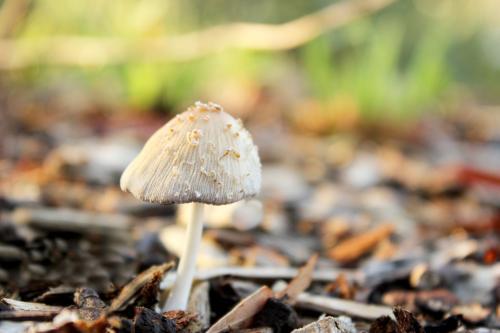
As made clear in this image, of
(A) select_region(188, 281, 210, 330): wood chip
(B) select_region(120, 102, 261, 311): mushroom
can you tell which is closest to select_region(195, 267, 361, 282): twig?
(A) select_region(188, 281, 210, 330): wood chip

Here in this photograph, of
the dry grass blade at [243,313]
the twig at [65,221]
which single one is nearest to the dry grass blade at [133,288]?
the dry grass blade at [243,313]

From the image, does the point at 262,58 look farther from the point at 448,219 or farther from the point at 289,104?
the point at 448,219

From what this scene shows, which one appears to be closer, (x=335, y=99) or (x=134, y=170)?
(x=134, y=170)

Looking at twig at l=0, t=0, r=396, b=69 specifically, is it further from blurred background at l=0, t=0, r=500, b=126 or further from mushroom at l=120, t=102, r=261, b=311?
mushroom at l=120, t=102, r=261, b=311

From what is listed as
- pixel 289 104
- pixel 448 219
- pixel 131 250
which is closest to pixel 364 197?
pixel 448 219

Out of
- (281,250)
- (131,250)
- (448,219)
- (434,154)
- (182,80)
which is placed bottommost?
(131,250)

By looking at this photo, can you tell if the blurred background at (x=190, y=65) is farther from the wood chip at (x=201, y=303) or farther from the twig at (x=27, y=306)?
the twig at (x=27, y=306)
